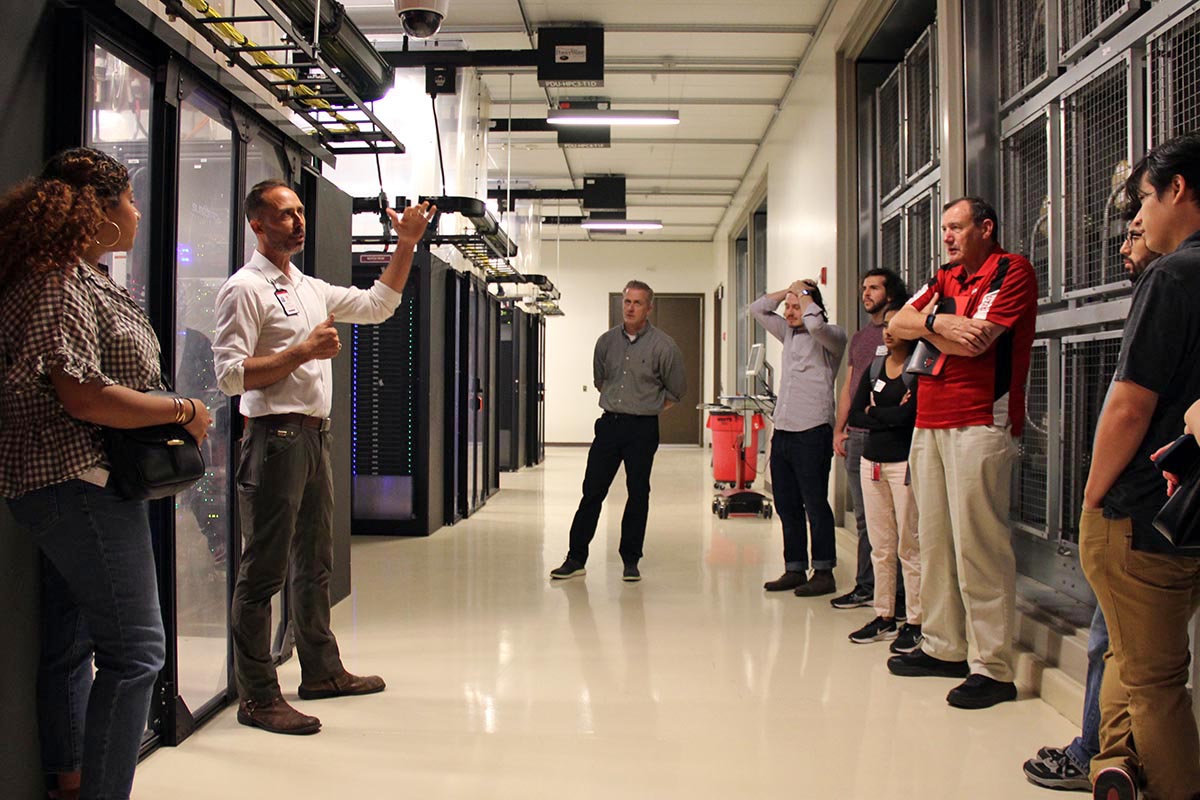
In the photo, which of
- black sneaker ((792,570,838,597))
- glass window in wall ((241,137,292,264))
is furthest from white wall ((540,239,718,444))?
glass window in wall ((241,137,292,264))

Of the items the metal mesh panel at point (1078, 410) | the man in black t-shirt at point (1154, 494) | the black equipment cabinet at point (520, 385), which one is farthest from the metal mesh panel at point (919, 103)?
the black equipment cabinet at point (520, 385)

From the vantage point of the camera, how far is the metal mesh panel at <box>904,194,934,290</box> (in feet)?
16.7

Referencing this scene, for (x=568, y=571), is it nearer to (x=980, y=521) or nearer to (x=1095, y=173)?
(x=980, y=521)

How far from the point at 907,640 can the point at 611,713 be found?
4.39 feet

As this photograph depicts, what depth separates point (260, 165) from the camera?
3.20 metres

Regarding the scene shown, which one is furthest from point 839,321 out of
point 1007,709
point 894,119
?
point 1007,709

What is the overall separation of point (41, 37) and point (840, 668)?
3.16 meters

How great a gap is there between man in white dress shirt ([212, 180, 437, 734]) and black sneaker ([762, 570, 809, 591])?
8.75 ft

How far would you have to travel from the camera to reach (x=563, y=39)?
7.16m

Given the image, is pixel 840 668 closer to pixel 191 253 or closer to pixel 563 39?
pixel 191 253

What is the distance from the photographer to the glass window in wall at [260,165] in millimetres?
3119

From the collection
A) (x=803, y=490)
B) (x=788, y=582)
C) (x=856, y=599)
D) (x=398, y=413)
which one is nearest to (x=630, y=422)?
(x=803, y=490)

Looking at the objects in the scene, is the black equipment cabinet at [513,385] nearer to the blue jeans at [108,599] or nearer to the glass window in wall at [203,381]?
the glass window in wall at [203,381]

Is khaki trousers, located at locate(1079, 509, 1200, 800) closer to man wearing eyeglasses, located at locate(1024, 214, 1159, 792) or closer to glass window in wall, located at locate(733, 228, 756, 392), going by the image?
man wearing eyeglasses, located at locate(1024, 214, 1159, 792)
